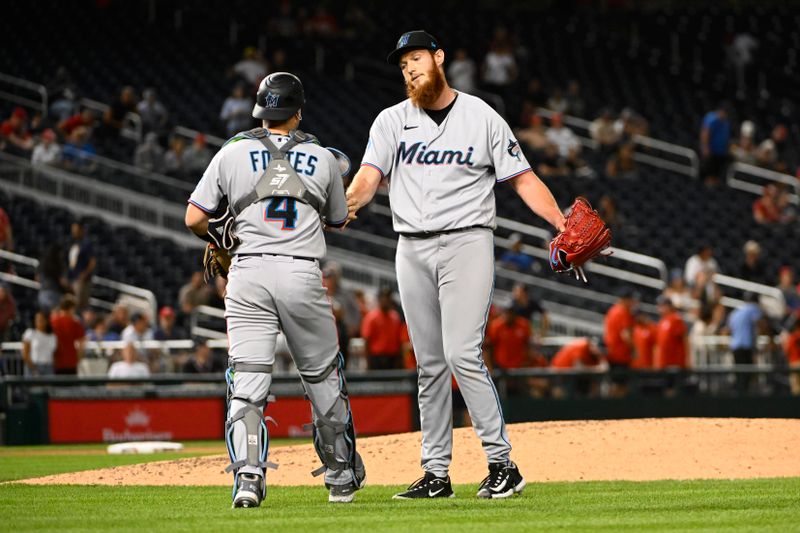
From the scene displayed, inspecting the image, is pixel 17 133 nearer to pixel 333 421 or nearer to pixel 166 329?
pixel 166 329

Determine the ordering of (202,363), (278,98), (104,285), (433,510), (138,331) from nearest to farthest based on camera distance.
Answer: (433,510) < (278,98) < (202,363) < (138,331) < (104,285)

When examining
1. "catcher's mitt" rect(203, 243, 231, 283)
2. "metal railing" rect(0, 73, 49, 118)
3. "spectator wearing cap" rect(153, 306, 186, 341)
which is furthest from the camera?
"metal railing" rect(0, 73, 49, 118)

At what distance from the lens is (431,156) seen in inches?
279

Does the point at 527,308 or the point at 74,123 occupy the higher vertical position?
the point at 74,123

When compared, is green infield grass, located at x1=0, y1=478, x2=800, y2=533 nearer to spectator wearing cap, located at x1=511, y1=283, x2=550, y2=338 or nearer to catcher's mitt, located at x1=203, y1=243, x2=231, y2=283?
catcher's mitt, located at x1=203, y1=243, x2=231, y2=283

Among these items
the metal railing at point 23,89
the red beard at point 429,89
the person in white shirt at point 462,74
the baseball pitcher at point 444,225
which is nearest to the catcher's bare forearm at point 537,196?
the baseball pitcher at point 444,225

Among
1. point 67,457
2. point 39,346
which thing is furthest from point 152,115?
point 67,457

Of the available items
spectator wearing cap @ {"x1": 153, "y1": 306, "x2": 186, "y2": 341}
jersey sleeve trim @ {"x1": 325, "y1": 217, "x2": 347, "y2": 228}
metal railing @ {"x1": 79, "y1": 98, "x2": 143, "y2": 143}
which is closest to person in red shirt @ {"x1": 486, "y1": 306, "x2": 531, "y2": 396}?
spectator wearing cap @ {"x1": 153, "y1": 306, "x2": 186, "y2": 341}

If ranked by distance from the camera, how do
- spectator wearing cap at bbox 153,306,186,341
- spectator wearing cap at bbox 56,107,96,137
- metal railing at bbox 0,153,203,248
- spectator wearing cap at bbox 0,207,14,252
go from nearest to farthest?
spectator wearing cap at bbox 153,306,186,341 < spectator wearing cap at bbox 0,207,14,252 < metal railing at bbox 0,153,203,248 < spectator wearing cap at bbox 56,107,96,137

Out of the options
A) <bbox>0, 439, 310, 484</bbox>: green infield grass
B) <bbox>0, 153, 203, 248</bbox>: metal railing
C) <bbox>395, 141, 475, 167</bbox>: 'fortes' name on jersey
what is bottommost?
<bbox>0, 439, 310, 484</bbox>: green infield grass

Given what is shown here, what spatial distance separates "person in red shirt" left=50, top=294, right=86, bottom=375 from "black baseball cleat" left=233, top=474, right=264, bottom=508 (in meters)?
9.81

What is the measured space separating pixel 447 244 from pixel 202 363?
10.0 meters

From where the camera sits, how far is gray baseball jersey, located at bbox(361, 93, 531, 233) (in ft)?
23.0

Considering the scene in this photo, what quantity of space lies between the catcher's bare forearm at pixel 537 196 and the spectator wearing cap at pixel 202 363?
32.6ft
